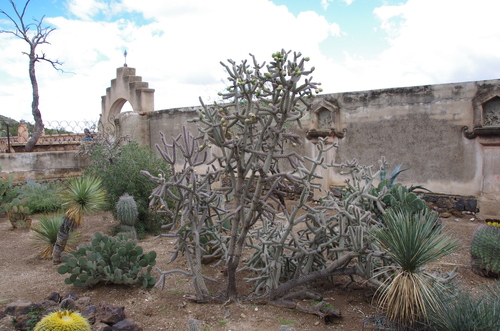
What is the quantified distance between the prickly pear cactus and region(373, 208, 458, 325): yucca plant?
162 centimetres

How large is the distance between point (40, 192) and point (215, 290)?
633cm

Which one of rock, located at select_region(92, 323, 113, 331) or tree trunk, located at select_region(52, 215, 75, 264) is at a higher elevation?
tree trunk, located at select_region(52, 215, 75, 264)

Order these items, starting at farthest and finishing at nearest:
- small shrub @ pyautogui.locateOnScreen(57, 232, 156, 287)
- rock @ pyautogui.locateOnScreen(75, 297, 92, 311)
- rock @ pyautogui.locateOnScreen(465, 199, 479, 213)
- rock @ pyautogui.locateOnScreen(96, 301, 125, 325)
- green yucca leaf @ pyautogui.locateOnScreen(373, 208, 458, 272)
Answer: rock @ pyautogui.locateOnScreen(465, 199, 479, 213) < small shrub @ pyautogui.locateOnScreen(57, 232, 156, 287) < rock @ pyautogui.locateOnScreen(75, 297, 92, 311) < rock @ pyautogui.locateOnScreen(96, 301, 125, 325) < green yucca leaf @ pyautogui.locateOnScreen(373, 208, 458, 272)

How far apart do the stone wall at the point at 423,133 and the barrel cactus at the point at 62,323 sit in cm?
676

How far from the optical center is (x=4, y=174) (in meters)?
9.84

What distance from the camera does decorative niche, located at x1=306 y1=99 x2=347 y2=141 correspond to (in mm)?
8977

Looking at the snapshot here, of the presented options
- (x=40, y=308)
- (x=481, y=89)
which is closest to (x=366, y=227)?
(x=40, y=308)

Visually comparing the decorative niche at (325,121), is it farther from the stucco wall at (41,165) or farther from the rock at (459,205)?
the stucco wall at (41,165)

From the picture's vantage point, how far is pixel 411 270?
319cm

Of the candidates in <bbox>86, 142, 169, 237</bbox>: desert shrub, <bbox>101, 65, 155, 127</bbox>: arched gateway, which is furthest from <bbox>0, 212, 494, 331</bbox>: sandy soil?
<bbox>101, 65, 155, 127</bbox>: arched gateway

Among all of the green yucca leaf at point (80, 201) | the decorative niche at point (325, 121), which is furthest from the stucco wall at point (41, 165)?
the decorative niche at point (325, 121)

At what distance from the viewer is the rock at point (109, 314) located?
3411 millimetres

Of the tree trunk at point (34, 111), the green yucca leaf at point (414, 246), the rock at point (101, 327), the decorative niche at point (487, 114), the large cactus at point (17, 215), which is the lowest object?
the rock at point (101, 327)

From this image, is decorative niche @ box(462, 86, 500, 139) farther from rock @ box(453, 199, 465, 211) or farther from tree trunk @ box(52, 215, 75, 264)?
tree trunk @ box(52, 215, 75, 264)
